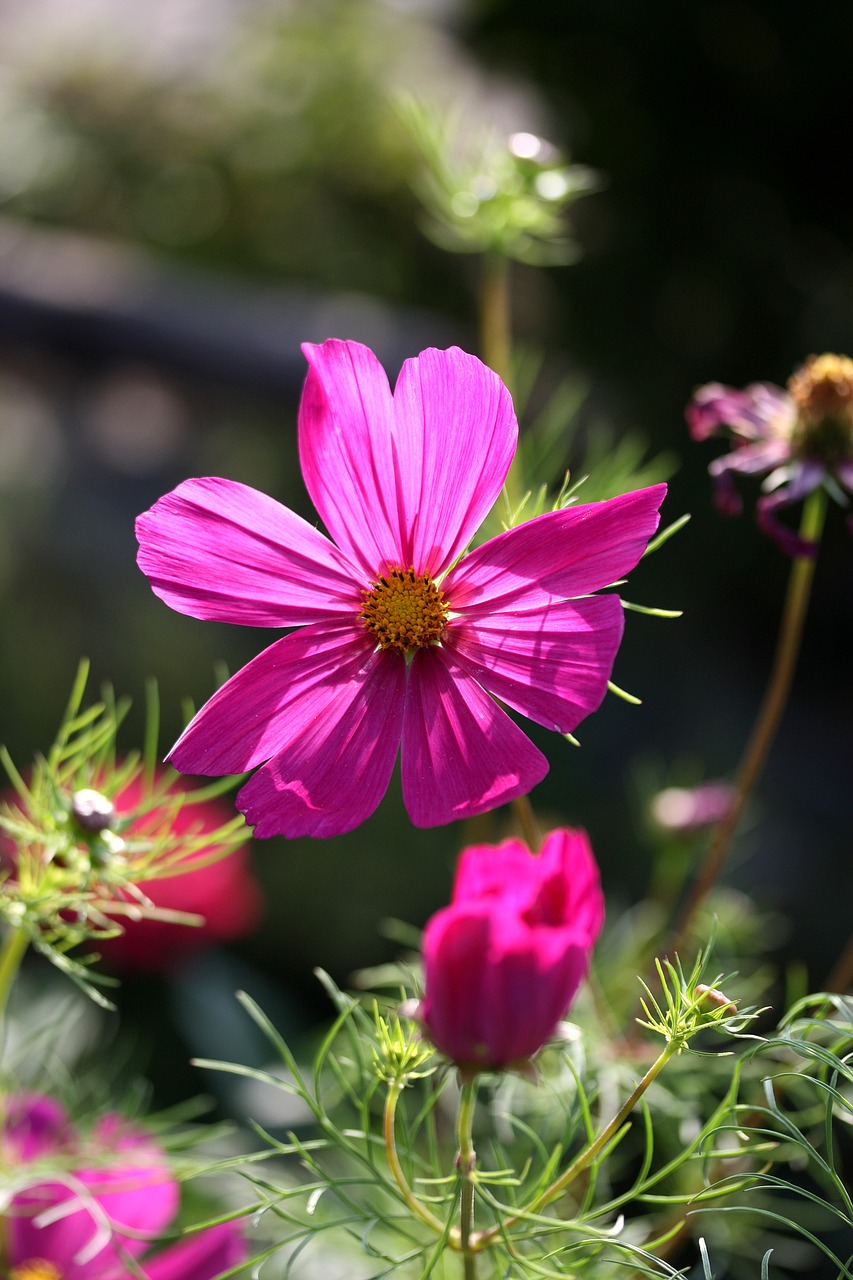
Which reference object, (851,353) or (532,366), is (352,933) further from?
(851,353)

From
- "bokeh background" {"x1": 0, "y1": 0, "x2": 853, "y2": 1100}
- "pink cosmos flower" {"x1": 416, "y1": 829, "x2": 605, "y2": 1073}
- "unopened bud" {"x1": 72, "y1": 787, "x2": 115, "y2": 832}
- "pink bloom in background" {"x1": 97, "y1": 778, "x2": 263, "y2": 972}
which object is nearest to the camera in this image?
"pink cosmos flower" {"x1": 416, "y1": 829, "x2": 605, "y2": 1073}

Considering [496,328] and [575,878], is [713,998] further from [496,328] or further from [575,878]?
[496,328]

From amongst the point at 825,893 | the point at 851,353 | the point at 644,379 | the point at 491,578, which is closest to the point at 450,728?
the point at 491,578

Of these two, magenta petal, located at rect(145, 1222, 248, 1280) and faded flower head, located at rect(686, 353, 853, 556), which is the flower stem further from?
magenta petal, located at rect(145, 1222, 248, 1280)

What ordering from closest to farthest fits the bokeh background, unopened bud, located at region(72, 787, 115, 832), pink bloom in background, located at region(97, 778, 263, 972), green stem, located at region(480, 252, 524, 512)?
unopened bud, located at region(72, 787, 115, 832) < green stem, located at region(480, 252, 524, 512) < pink bloom in background, located at region(97, 778, 263, 972) < the bokeh background

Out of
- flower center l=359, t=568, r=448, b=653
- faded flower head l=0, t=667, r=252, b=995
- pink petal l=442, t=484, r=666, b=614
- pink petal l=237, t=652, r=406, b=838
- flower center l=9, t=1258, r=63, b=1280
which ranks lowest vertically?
flower center l=9, t=1258, r=63, b=1280

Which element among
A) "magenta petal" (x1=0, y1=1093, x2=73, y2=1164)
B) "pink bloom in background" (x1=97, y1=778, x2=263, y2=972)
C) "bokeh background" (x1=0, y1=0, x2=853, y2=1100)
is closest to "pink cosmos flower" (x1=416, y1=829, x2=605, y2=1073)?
"magenta petal" (x1=0, y1=1093, x2=73, y2=1164)

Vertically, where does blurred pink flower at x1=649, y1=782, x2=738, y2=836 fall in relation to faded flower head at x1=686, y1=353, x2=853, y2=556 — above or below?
below
